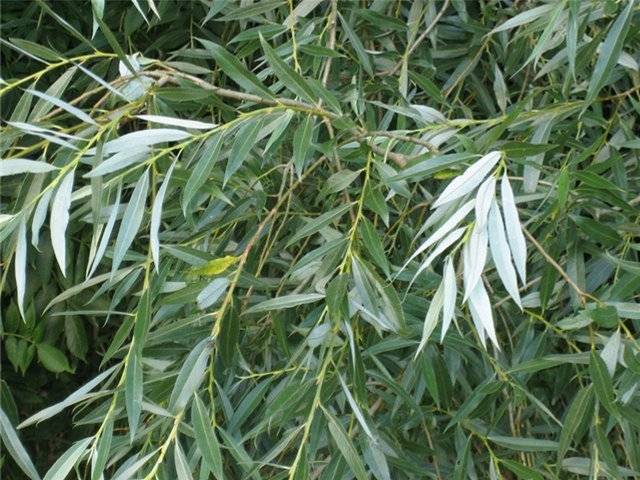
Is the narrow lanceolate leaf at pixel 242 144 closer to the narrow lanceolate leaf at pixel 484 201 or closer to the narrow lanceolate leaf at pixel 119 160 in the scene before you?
the narrow lanceolate leaf at pixel 119 160

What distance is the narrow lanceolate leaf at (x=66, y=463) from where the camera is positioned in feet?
2.59

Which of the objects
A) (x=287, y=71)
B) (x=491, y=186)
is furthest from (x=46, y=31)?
(x=491, y=186)

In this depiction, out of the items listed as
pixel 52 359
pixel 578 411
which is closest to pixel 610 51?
pixel 578 411

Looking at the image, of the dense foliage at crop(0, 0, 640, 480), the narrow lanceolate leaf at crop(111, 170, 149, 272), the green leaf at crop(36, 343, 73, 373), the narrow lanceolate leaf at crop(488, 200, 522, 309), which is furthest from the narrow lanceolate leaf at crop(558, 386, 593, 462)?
the green leaf at crop(36, 343, 73, 373)

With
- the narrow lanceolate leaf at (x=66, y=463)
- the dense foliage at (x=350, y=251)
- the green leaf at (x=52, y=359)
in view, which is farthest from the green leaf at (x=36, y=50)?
the green leaf at (x=52, y=359)

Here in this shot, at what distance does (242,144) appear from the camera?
0.85m

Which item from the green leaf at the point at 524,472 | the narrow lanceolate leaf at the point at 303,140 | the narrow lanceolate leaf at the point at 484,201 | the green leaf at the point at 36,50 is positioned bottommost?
the green leaf at the point at 524,472

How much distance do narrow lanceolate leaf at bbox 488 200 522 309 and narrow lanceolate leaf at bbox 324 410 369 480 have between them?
21 cm

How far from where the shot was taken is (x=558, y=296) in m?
Answer: 1.08

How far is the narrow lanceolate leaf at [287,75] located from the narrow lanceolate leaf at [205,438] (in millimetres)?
293

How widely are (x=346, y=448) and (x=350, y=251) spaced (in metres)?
0.17

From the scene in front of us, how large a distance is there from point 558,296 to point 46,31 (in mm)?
978

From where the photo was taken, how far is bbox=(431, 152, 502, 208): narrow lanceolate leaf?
756 mm

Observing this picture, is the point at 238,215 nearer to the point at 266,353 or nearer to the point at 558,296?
the point at 266,353
